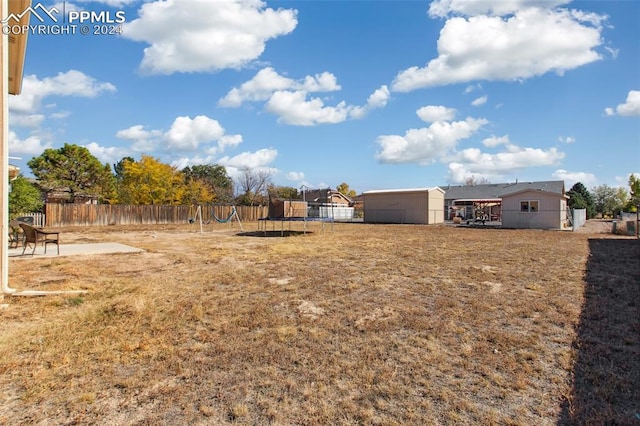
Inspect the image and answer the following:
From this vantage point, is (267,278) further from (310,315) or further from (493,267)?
(493,267)

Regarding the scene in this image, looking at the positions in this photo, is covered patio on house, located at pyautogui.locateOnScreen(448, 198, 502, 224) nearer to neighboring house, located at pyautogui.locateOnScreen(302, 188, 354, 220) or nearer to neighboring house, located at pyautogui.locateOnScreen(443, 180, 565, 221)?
neighboring house, located at pyautogui.locateOnScreen(443, 180, 565, 221)

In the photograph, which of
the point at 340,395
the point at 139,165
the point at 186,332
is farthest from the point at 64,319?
the point at 139,165

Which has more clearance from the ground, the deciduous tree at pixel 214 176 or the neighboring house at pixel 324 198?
the deciduous tree at pixel 214 176

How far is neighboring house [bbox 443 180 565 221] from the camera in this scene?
115ft

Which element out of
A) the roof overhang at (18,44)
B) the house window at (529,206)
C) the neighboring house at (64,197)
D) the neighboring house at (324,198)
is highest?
the roof overhang at (18,44)

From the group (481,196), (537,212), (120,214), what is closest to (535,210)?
(537,212)

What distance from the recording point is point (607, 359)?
3.27 metres

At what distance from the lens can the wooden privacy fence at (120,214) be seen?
77.5 ft

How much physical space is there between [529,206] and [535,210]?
1.56 ft

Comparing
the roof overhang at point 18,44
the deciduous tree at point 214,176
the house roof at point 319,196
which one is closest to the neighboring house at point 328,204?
the house roof at point 319,196

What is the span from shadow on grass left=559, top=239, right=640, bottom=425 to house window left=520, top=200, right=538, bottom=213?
20247 millimetres

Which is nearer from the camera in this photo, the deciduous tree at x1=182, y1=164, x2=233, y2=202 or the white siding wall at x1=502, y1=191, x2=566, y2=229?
the white siding wall at x1=502, y1=191, x2=566, y2=229

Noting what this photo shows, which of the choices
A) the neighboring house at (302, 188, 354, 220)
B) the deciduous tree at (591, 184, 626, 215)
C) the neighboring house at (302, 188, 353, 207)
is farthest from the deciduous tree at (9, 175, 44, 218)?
the deciduous tree at (591, 184, 626, 215)

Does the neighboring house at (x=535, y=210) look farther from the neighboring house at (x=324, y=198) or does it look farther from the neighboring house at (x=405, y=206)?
the neighboring house at (x=324, y=198)
